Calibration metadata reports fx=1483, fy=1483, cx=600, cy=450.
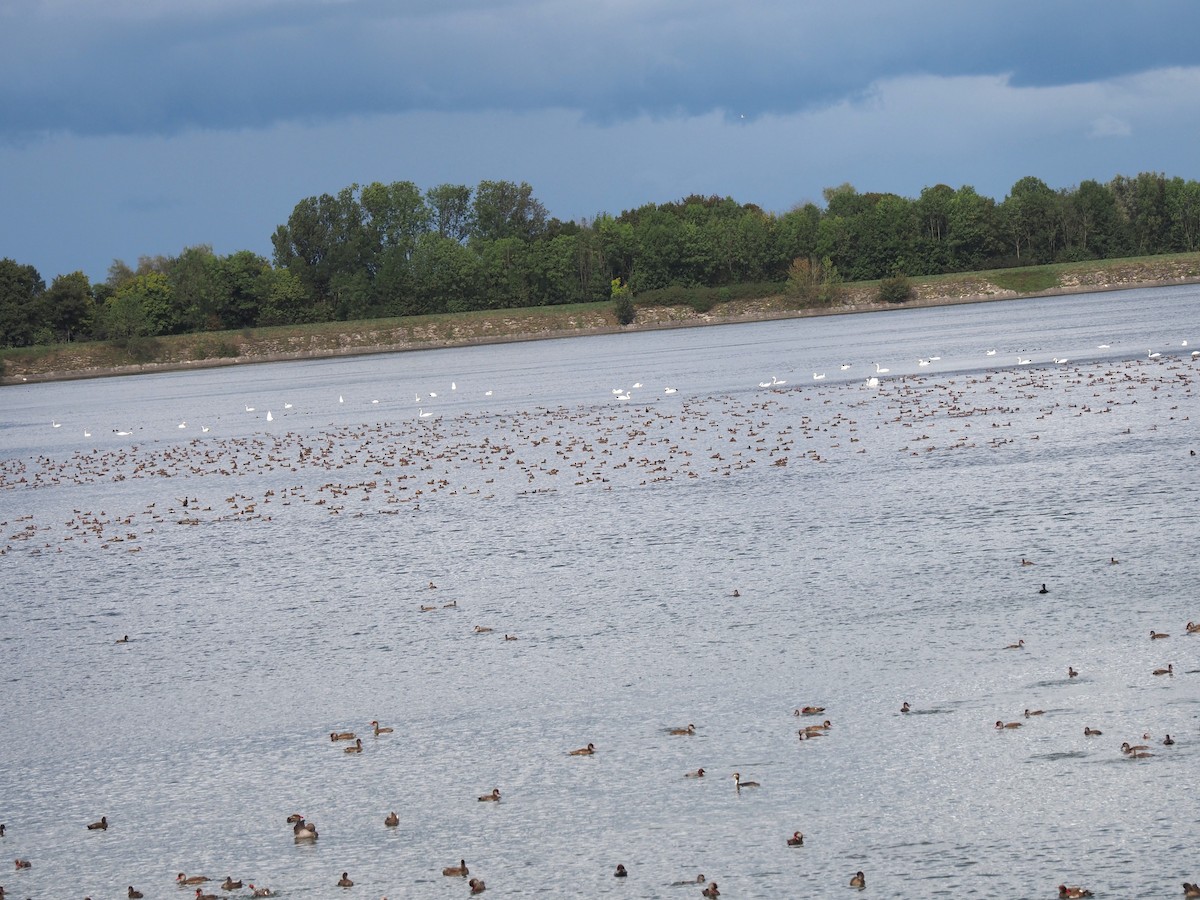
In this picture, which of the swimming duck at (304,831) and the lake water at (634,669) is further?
the swimming duck at (304,831)

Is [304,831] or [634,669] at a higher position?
[634,669]

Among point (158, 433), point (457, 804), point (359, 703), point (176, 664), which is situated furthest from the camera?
point (158, 433)

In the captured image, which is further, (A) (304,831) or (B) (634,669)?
(B) (634,669)

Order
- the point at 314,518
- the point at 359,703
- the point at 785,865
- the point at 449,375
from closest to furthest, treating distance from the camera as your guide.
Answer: the point at 785,865 < the point at 359,703 < the point at 314,518 < the point at 449,375

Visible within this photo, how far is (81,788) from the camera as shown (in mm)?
15062

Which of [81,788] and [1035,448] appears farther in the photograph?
[1035,448]

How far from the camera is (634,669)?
57.8ft

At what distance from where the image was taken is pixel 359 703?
1719 centimetres

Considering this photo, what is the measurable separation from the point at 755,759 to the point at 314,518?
2063 cm

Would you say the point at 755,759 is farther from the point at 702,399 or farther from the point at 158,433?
the point at 158,433

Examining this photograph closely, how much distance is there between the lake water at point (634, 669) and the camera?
12.4 meters

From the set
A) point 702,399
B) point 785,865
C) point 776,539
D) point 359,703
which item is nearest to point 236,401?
point 702,399

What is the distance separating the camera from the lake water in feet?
40.5

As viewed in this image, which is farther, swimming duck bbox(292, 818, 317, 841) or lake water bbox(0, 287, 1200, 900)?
swimming duck bbox(292, 818, 317, 841)
